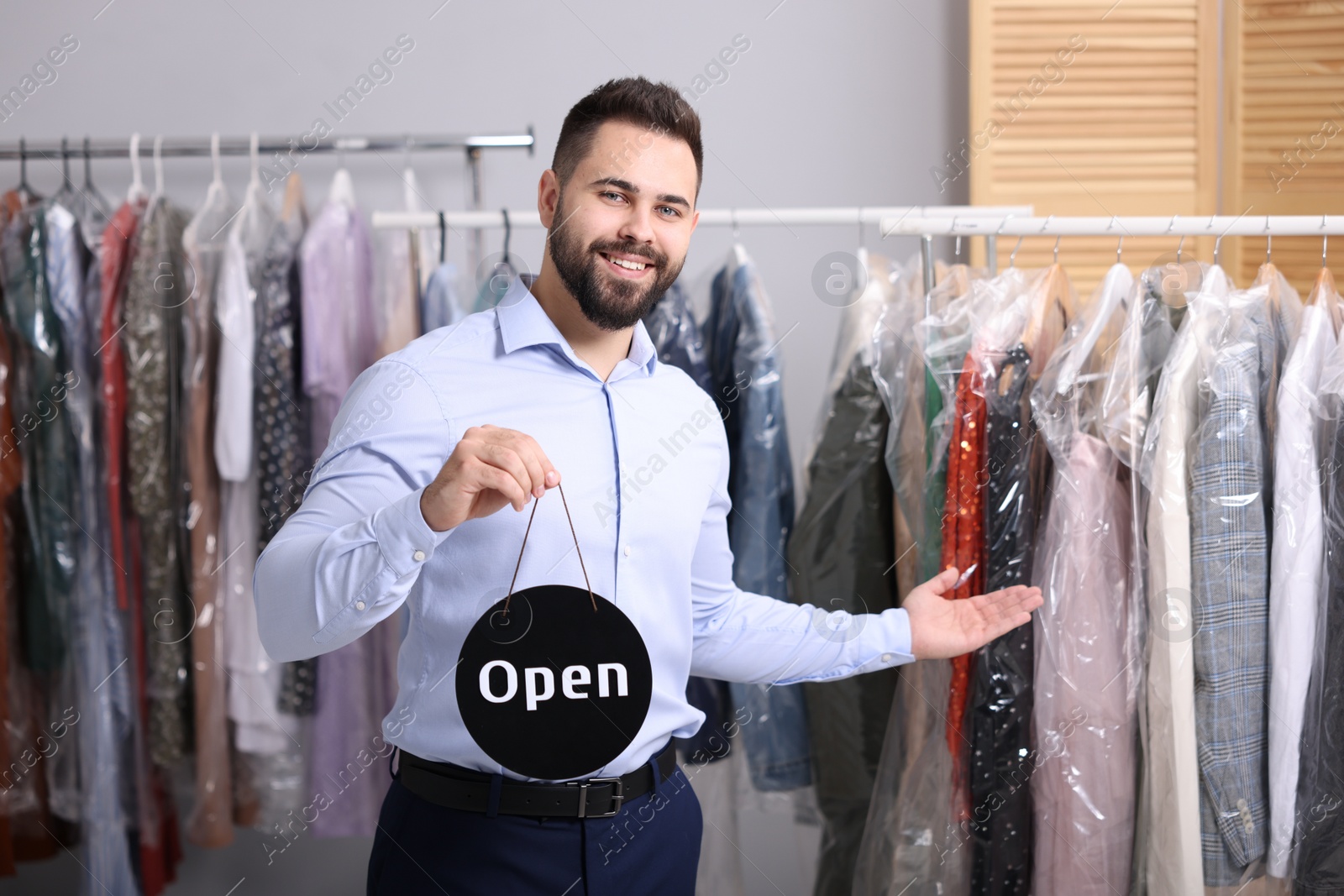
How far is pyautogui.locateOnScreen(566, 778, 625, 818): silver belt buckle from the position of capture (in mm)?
1169

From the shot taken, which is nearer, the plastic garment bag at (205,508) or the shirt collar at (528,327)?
the shirt collar at (528,327)

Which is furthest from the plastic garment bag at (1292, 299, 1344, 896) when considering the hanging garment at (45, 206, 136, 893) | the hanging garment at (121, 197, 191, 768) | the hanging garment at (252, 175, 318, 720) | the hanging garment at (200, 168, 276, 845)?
the hanging garment at (45, 206, 136, 893)

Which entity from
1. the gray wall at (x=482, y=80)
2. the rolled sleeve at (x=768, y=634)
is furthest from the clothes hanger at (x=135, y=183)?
the rolled sleeve at (x=768, y=634)

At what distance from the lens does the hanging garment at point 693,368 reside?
175 cm

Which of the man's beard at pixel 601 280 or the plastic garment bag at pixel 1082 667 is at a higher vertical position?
the man's beard at pixel 601 280

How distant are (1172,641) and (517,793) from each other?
85 cm

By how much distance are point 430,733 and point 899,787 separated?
74cm

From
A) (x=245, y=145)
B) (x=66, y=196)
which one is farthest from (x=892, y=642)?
(x=66, y=196)

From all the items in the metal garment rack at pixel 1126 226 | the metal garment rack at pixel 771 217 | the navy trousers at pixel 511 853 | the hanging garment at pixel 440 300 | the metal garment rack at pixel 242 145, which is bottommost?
the navy trousers at pixel 511 853

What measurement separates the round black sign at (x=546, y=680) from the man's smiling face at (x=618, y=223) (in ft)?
1.12

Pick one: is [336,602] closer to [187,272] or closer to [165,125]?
[187,272]

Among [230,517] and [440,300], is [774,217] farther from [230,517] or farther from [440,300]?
[230,517]

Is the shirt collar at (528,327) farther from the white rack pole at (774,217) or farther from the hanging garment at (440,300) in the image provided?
the hanging garment at (440,300)

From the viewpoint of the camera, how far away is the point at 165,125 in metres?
2.43
